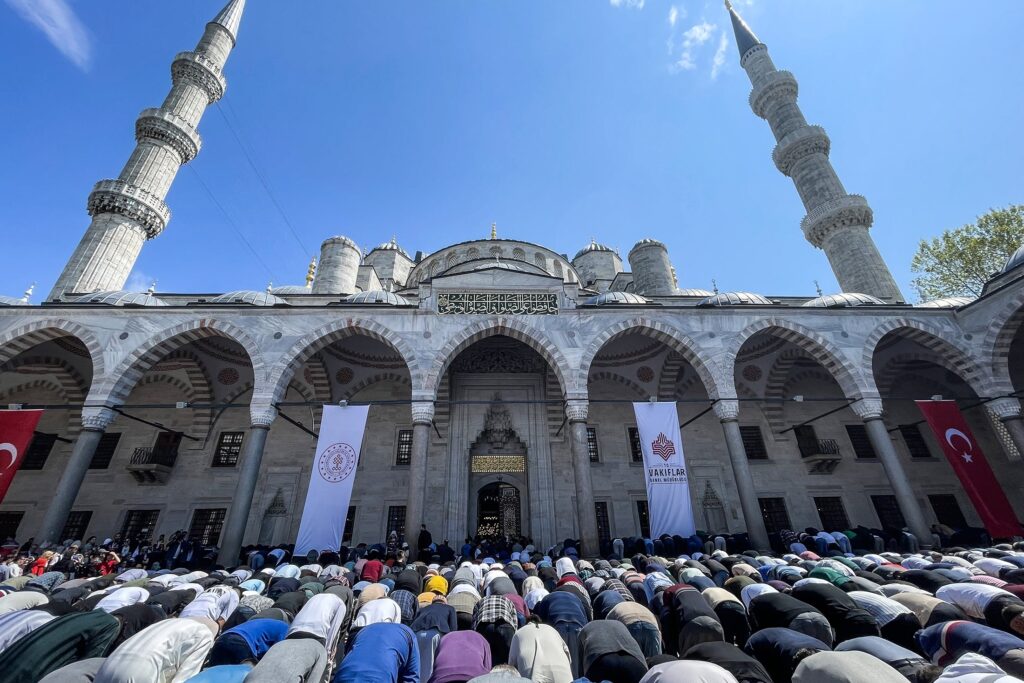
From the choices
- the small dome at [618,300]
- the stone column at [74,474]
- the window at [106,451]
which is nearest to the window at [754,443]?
the small dome at [618,300]

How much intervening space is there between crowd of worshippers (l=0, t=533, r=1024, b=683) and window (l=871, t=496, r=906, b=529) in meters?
9.19

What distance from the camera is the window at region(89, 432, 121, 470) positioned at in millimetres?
11938

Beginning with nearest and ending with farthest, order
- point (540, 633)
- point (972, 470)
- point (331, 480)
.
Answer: point (540, 633) → point (331, 480) → point (972, 470)

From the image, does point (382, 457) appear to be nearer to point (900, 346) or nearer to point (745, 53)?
point (900, 346)

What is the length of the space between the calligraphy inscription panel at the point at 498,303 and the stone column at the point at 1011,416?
33.5 ft

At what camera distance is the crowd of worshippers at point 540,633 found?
2.29m

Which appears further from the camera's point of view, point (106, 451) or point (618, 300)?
point (106, 451)

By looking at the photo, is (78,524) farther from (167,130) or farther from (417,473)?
(167,130)

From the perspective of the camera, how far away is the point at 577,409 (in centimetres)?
979

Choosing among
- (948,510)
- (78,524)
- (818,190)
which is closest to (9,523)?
(78,524)

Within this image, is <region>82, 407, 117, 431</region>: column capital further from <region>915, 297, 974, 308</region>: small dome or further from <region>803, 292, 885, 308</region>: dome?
<region>915, 297, 974, 308</region>: small dome

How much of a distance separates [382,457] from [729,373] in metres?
9.30

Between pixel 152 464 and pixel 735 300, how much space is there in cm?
1584

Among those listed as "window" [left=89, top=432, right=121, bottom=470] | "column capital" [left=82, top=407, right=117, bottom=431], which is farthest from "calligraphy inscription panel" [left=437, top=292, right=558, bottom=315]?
"window" [left=89, top=432, right=121, bottom=470]
